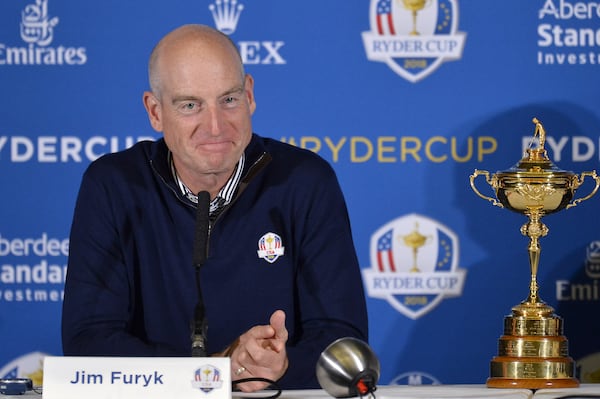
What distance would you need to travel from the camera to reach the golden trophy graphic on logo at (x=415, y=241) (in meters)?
4.07

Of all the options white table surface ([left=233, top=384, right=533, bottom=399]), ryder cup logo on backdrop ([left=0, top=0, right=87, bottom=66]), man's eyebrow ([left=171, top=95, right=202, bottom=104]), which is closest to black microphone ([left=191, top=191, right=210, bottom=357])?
white table surface ([left=233, top=384, right=533, bottom=399])

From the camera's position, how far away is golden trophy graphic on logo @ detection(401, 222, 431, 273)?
4074 mm

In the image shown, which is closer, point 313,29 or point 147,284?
point 147,284

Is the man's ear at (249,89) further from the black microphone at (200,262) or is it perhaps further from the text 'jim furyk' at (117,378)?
the text 'jim furyk' at (117,378)

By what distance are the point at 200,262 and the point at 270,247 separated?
0.64m

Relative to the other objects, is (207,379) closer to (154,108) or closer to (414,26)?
(154,108)

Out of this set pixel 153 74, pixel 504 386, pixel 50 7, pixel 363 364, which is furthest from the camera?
pixel 50 7

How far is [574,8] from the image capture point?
4.05 meters

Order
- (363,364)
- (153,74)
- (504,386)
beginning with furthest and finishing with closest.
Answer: (153,74) → (504,386) → (363,364)

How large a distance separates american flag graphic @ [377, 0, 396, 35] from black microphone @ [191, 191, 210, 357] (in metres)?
1.86

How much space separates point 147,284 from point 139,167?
0.32 m

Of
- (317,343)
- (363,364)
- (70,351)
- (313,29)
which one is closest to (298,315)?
(317,343)

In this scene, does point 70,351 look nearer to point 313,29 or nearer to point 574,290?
point 313,29

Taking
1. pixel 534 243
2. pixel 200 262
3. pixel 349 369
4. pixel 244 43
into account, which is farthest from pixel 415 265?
pixel 349 369
